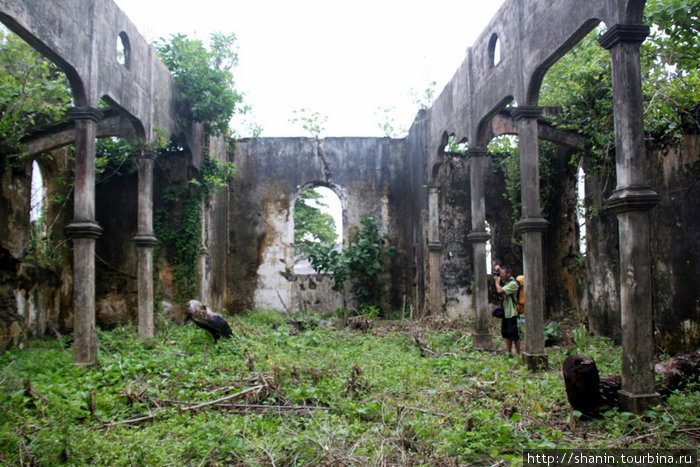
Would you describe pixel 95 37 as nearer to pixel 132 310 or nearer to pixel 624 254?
pixel 132 310

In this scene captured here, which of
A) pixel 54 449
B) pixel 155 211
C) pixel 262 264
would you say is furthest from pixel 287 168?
pixel 54 449

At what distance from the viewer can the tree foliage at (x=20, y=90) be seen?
7.32 metres

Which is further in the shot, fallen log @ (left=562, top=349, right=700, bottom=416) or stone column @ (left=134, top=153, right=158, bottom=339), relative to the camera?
stone column @ (left=134, top=153, right=158, bottom=339)

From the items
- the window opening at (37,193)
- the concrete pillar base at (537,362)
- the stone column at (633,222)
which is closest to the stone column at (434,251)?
the concrete pillar base at (537,362)

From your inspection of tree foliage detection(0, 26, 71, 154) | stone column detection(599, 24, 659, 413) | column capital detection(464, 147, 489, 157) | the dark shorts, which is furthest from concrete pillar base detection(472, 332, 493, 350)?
tree foliage detection(0, 26, 71, 154)

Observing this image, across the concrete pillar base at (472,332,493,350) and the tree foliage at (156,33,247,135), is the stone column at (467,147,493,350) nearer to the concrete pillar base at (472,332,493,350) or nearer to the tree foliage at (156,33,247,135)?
the concrete pillar base at (472,332,493,350)

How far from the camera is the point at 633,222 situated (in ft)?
16.8

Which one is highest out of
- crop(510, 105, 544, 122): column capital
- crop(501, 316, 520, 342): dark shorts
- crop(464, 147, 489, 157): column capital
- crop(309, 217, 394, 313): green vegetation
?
crop(510, 105, 544, 122): column capital

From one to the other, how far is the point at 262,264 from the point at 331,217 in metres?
9.31

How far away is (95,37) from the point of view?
7500mm

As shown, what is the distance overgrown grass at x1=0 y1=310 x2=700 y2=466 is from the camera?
4.27m

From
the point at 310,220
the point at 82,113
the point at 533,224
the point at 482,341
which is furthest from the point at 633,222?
the point at 310,220

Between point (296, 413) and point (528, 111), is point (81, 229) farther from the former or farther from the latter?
point (528, 111)

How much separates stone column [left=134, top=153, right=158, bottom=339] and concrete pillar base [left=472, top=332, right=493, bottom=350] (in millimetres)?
6072
